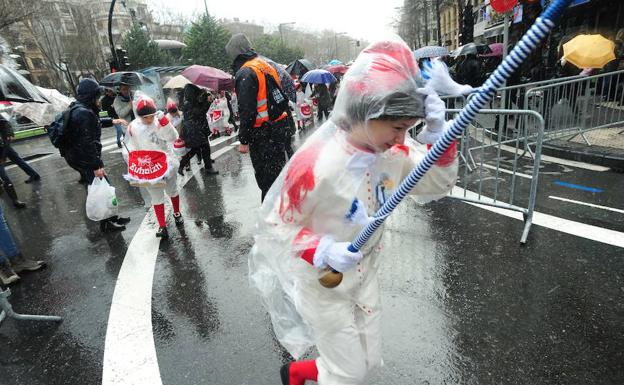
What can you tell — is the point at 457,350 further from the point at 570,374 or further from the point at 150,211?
the point at 150,211

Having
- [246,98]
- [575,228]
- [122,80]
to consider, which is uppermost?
[246,98]

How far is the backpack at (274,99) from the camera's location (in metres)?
4.53

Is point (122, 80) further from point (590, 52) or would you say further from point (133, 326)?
point (590, 52)

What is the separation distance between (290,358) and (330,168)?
162 centimetres

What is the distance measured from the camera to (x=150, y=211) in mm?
6082

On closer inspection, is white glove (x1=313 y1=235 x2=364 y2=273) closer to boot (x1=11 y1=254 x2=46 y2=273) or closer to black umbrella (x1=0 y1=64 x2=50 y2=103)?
black umbrella (x1=0 y1=64 x2=50 y2=103)

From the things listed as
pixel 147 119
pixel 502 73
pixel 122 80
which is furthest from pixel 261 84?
pixel 122 80

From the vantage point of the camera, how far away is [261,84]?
14.5ft

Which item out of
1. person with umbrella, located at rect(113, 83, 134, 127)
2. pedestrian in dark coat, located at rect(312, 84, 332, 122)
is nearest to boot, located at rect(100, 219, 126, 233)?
person with umbrella, located at rect(113, 83, 134, 127)

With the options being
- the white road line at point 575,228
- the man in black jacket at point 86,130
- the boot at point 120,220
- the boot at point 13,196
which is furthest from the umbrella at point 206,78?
the white road line at point 575,228

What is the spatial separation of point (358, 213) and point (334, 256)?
0.21 meters

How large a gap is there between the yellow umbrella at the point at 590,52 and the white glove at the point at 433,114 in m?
7.59

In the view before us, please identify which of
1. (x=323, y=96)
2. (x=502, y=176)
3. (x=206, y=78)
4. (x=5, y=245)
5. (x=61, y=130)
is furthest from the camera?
(x=323, y=96)

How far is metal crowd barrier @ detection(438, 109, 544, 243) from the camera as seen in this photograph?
400 cm
